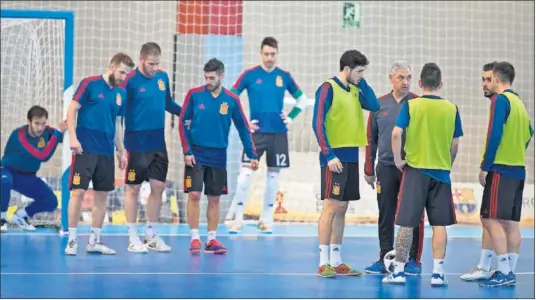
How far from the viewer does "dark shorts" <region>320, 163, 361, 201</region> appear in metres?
6.34

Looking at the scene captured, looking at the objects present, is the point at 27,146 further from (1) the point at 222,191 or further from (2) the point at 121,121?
(1) the point at 222,191

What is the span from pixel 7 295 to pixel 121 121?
2.73m

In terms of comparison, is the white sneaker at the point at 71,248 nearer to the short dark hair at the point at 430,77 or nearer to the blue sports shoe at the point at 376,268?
the blue sports shoe at the point at 376,268

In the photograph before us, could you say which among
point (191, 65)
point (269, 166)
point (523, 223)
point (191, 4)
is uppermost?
point (191, 4)

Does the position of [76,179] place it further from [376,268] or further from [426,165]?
[426,165]

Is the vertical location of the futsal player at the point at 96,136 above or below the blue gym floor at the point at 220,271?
above

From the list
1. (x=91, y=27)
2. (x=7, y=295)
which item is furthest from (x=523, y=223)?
(x=7, y=295)

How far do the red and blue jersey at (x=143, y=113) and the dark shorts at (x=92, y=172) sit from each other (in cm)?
30

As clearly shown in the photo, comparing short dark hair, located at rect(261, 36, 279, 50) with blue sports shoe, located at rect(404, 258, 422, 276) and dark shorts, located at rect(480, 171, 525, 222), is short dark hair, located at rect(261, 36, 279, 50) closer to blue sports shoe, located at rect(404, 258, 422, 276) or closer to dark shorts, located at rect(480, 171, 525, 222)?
blue sports shoe, located at rect(404, 258, 422, 276)

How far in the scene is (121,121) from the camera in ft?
25.8

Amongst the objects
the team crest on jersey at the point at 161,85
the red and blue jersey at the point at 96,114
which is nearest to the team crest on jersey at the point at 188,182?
the red and blue jersey at the point at 96,114

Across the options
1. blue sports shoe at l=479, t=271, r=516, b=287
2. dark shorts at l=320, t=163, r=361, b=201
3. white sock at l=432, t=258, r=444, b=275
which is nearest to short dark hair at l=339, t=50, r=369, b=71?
dark shorts at l=320, t=163, r=361, b=201

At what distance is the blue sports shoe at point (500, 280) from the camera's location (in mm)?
6113

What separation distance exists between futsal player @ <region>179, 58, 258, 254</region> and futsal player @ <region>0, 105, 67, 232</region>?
6.45 ft
